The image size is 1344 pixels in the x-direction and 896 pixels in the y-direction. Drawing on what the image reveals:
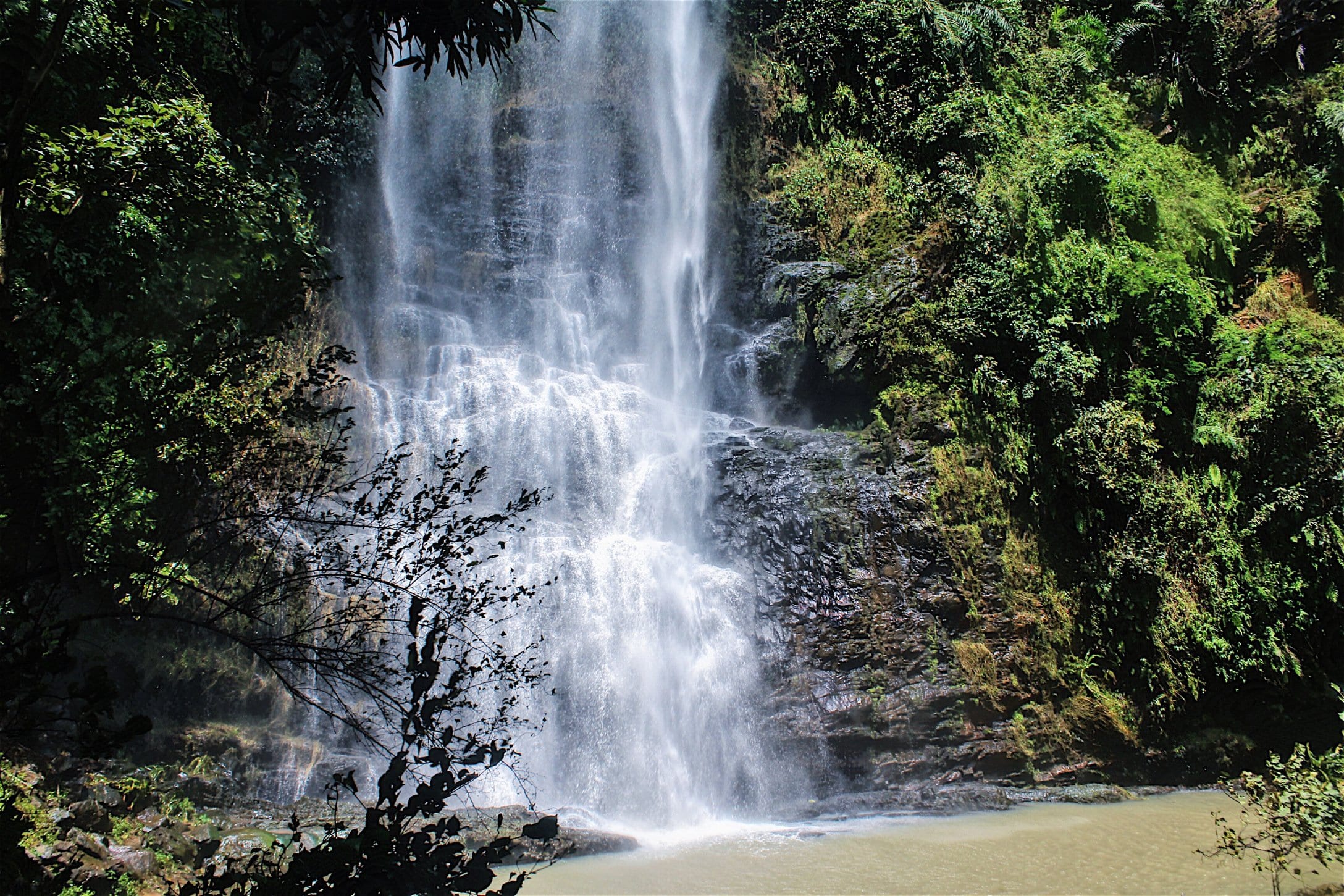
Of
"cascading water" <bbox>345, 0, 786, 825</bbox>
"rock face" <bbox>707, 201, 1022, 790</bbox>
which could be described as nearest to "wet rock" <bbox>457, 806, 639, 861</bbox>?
"cascading water" <bbox>345, 0, 786, 825</bbox>

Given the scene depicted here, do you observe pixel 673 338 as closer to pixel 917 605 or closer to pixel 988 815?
pixel 917 605

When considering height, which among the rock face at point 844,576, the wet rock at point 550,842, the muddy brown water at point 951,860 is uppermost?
the rock face at point 844,576

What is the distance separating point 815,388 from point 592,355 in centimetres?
466

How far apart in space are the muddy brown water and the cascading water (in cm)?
158

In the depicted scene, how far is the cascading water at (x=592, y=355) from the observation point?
10375 millimetres

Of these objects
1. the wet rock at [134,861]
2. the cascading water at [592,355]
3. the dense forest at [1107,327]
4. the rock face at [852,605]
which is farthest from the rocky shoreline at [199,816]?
the cascading water at [592,355]

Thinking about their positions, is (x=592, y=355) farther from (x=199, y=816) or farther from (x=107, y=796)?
(x=107, y=796)

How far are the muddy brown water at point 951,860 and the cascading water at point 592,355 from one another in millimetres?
1578

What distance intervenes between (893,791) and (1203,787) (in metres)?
3.90

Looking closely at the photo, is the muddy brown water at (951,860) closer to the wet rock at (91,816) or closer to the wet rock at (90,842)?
the wet rock at (90,842)

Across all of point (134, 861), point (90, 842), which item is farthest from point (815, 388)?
Result: point (90, 842)

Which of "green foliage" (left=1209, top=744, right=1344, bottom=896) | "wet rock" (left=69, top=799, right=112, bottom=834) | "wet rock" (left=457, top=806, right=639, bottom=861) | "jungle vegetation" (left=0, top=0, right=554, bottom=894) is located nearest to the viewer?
"jungle vegetation" (left=0, top=0, right=554, bottom=894)

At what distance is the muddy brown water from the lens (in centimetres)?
682

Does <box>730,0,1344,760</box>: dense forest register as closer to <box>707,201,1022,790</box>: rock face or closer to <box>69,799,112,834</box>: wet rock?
<box>707,201,1022,790</box>: rock face
